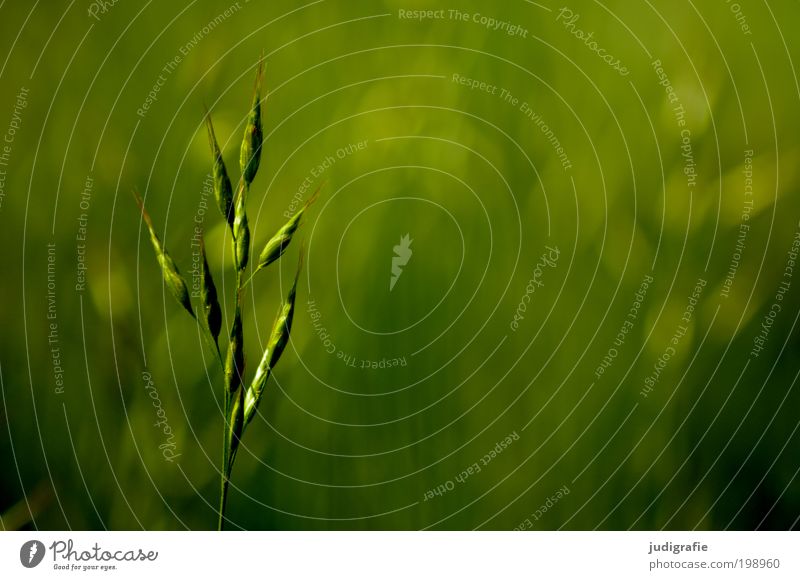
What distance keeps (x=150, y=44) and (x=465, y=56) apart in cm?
27

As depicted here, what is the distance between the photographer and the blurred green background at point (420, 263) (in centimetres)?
59

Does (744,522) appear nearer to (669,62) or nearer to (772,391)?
(772,391)

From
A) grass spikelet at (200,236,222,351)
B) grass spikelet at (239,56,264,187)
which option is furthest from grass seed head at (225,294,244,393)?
grass spikelet at (239,56,264,187)

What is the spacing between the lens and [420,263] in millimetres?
616

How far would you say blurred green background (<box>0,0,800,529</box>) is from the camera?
589 millimetres

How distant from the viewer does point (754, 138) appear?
64cm

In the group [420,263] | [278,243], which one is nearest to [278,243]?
[278,243]

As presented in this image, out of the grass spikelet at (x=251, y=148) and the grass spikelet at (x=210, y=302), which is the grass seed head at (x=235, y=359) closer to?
the grass spikelet at (x=210, y=302)

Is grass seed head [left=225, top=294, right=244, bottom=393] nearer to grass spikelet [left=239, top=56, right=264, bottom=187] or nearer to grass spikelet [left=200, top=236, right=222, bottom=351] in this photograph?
grass spikelet [left=200, top=236, right=222, bottom=351]

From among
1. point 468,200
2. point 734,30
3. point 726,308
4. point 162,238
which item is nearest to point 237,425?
point 162,238

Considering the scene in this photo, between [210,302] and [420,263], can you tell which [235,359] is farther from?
[420,263]

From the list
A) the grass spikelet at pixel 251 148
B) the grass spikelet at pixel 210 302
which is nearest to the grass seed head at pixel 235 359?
the grass spikelet at pixel 210 302

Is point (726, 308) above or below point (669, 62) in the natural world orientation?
below
